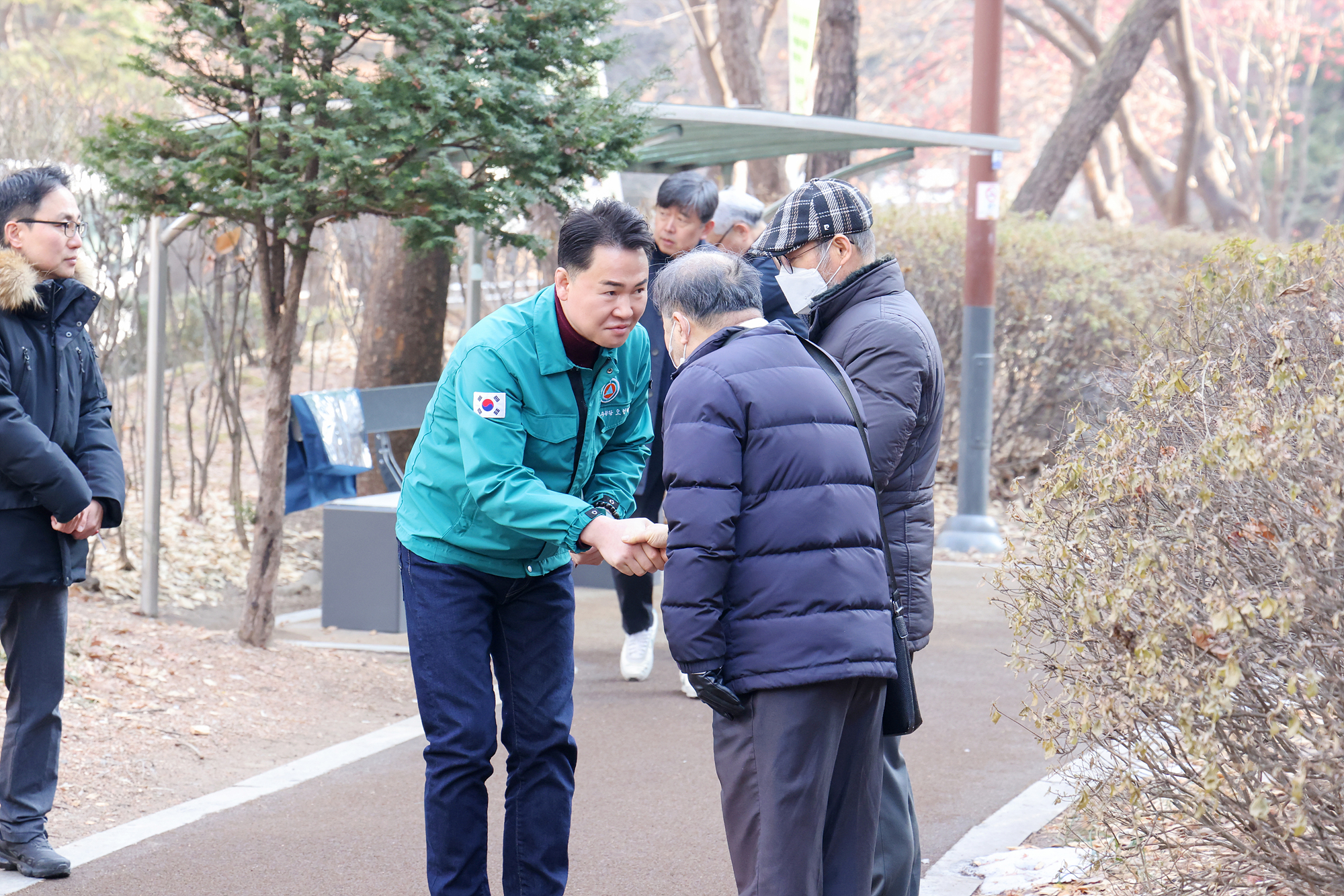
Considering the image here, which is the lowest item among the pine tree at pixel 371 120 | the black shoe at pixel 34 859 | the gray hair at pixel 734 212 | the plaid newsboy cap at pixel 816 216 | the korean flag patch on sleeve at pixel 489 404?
the black shoe at pixel 34 859

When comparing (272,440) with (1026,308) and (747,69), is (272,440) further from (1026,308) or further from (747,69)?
(747,69)

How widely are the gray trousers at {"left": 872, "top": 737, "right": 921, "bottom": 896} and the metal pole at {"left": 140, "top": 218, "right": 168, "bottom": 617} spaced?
4696mm

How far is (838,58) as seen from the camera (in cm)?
1299

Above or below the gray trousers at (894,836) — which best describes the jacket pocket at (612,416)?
above

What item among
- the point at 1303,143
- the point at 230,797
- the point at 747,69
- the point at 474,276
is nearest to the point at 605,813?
the point at 230,797

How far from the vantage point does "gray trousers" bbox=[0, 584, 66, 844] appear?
385cm

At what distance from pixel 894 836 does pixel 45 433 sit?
2.61 metres

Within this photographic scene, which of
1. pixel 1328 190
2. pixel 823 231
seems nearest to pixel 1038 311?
pixel 823 231

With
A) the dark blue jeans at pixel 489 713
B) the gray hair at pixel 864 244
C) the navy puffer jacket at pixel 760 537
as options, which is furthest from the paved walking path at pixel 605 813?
the gray hair at pixel 864 244

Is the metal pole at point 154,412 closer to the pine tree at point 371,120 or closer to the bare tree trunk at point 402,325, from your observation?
the pine tree at point 371,120

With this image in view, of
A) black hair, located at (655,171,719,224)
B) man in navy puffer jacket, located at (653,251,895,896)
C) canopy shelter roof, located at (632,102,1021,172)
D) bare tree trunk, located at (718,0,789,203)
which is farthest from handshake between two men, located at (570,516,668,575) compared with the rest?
bare tree trunk, located at (718,0,789,203)

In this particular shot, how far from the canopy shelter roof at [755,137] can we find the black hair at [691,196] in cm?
81

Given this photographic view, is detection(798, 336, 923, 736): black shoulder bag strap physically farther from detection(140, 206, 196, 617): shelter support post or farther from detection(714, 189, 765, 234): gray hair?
detection(140, 206, 196, 617): shelter support post

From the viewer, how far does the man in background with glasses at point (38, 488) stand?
3.81m
